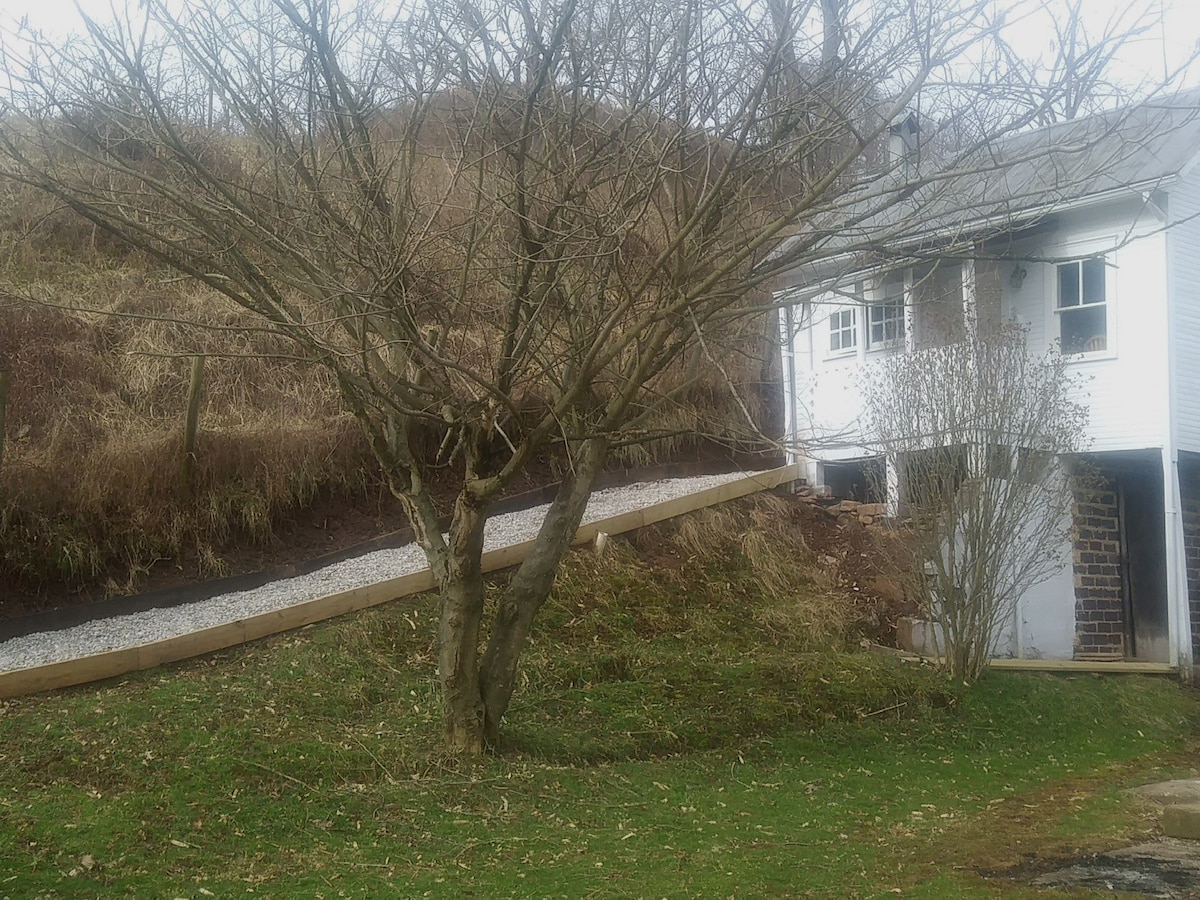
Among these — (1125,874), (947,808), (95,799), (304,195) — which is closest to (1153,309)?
(947,808)

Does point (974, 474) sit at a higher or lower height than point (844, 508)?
higher

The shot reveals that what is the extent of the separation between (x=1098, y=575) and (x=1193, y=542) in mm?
1339

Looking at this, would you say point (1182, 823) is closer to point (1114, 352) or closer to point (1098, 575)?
point (1114, 352)

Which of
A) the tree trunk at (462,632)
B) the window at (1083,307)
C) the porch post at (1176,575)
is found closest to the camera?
the tree trunk at (462,632)

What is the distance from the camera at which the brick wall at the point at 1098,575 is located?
1307 cm

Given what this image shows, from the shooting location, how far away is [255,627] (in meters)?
8.91

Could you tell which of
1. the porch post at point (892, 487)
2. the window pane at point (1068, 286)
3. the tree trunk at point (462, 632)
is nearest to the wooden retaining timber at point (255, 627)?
the porch post at point (892, 487)

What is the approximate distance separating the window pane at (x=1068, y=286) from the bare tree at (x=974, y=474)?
2200mm

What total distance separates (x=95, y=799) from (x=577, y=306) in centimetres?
423

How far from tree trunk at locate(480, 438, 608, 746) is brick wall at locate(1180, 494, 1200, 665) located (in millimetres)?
9136

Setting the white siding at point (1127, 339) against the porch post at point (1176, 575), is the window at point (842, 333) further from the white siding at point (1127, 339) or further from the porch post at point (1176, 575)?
the porch post at point (1176, 575)

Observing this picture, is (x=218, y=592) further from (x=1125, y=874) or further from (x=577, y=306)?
(x=1125, y=874)

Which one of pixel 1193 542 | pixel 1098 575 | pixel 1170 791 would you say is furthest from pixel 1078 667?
pixel 1170 791

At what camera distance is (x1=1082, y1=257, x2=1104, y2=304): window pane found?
40.5 ft
